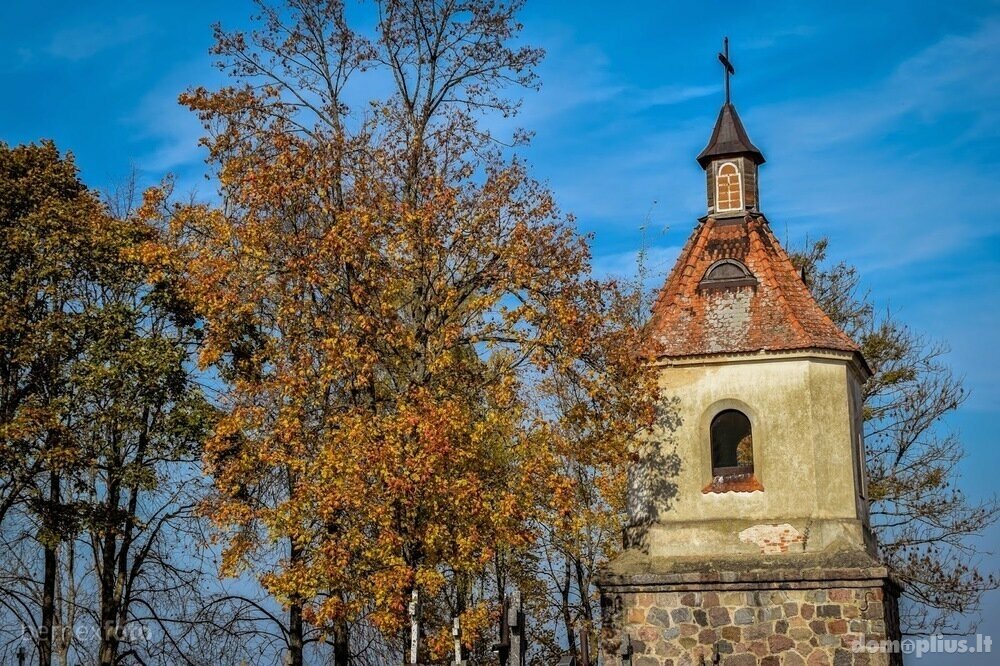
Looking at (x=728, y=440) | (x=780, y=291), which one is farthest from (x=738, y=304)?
(x=728, y=440)

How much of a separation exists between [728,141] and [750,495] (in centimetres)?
625

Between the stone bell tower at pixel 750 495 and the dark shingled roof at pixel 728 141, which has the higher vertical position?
the dark shingled roof at pixel 728 141

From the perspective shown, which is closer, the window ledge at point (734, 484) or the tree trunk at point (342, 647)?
the window ledge at point (734, 484)

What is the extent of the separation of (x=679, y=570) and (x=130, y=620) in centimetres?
938

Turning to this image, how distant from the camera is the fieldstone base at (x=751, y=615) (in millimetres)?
18734

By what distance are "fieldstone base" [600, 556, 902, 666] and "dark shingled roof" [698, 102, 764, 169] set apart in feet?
22.9

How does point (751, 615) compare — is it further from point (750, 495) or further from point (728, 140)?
point (728, 140)

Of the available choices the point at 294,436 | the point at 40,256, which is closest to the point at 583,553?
the point at 294,436

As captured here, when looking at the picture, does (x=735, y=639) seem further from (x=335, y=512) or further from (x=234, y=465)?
(x=234, y=465)

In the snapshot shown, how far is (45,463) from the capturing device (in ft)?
68.4

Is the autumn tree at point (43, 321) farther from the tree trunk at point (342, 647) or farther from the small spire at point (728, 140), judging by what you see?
the small spire at point (728, 140)

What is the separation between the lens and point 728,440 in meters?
21.7

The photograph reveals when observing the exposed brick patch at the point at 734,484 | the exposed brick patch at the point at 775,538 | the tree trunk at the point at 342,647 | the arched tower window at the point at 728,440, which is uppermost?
the arched tower window at the point at 728,440

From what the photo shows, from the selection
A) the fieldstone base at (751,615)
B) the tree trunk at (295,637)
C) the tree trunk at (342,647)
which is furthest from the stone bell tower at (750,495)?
the tree trunk at (295,637)
